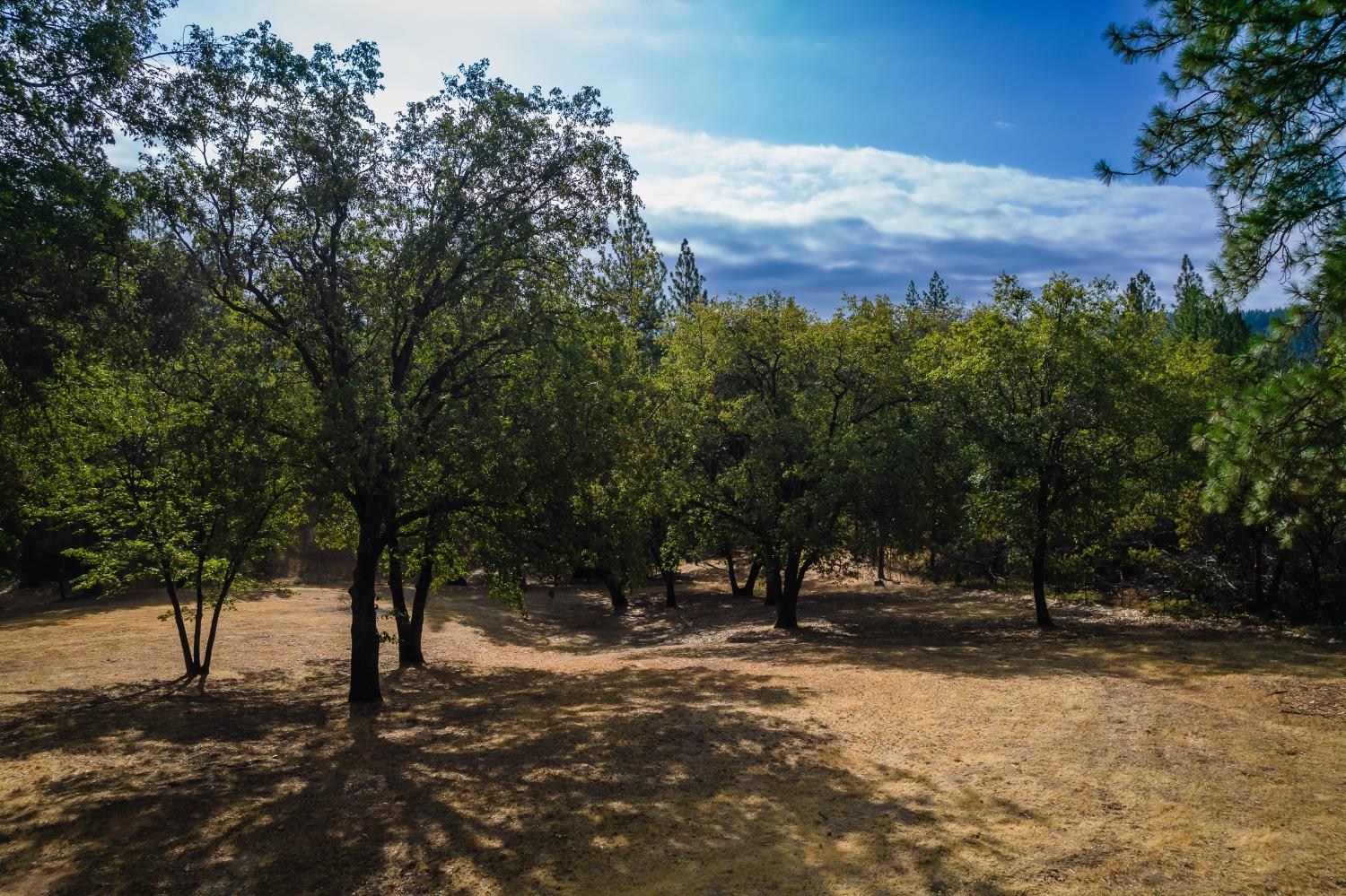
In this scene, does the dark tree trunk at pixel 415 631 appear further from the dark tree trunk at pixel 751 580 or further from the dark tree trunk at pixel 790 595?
the dark tree trunk at pixel 751 580

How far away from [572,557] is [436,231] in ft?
17.5

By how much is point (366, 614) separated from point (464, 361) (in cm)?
446

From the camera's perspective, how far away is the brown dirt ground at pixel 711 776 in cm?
680

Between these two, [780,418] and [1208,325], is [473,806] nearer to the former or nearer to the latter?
[780,418]

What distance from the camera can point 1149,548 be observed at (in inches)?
904

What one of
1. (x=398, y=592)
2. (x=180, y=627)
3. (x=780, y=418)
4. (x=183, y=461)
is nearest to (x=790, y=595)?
(x=780, y=418)

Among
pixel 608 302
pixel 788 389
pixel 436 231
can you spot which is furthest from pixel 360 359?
pixel 788 389

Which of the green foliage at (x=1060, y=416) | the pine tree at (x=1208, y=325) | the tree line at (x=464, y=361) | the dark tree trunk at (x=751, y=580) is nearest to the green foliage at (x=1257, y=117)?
the tree line at (x=464, y=361)

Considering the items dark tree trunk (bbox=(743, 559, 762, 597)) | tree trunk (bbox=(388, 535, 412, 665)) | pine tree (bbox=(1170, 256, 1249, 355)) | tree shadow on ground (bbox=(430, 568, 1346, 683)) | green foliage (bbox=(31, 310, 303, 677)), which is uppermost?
pine tree (bbox=(1170, 256, 1249, 355))

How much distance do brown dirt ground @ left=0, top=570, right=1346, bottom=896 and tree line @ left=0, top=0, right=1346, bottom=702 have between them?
→ 2.30m

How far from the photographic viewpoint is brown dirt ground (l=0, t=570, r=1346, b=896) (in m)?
6.80

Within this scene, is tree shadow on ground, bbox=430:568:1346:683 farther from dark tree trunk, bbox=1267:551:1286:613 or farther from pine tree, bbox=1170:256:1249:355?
pine tree, bbox=1170:256:1249:355

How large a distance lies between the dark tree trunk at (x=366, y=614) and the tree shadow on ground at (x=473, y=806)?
64cm

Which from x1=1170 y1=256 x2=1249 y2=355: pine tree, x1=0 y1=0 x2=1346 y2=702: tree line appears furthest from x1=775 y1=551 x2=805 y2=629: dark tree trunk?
x1=1170 y1=256 x2=1249 y2=355: pine tree
